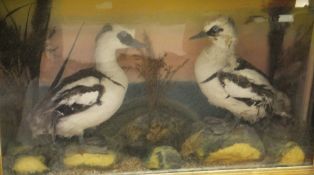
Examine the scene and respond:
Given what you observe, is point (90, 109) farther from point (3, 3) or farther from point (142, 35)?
point (3, 3)

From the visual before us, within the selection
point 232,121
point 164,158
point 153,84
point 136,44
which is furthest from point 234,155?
point 136,44

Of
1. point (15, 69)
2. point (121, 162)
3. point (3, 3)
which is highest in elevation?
point (3, 3)

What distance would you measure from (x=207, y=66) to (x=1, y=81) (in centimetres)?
54

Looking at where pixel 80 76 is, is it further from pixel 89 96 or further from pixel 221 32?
pixel 221 32

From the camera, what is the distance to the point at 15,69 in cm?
104

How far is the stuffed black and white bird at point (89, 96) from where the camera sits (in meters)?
1.08

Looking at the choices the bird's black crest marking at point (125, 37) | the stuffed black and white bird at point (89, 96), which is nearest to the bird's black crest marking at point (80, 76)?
the stuffed black and white bird at point (89, 96)

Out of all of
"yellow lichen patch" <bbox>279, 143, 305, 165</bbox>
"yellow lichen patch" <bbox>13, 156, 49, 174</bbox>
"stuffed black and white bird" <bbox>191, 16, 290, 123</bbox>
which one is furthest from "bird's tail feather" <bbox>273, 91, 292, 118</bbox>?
"yellow lichen patch" <bbox>13, 156, 49, 174</bbox>

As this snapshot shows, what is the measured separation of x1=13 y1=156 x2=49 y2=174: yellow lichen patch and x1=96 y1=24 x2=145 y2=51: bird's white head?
1.15 feet

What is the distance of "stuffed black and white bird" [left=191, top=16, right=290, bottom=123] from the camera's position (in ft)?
3.64

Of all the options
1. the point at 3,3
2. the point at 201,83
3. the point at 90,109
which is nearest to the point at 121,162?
the point at 90,109

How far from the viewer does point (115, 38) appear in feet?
3.52

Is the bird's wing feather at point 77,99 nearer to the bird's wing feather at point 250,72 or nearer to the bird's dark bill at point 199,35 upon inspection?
the bird's dark bill at point 199,35

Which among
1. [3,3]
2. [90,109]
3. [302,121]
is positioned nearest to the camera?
[3,3]
